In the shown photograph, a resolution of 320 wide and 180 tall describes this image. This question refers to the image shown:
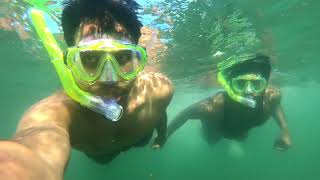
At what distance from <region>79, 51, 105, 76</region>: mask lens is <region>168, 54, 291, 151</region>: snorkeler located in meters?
6.94

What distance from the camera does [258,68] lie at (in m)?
13.9

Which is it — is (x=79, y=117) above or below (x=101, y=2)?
below

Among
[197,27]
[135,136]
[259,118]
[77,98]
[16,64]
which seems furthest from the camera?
[16,64]

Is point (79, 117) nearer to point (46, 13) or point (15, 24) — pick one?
point (46, 13)

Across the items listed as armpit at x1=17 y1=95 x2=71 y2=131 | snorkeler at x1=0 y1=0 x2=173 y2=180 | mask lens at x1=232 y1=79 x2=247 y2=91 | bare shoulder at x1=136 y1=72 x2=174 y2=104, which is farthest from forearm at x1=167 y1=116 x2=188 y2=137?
armpit at x1=17 y1=95 x2=71 y2=131

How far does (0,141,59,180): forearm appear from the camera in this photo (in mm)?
2202

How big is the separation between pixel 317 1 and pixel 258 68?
410cm

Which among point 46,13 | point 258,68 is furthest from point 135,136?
point 258,68

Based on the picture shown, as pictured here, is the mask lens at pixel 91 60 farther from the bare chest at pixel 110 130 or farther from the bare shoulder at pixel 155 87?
the bare shoulder at pixel 155 87

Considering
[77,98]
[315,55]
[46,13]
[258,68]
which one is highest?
[77,98]

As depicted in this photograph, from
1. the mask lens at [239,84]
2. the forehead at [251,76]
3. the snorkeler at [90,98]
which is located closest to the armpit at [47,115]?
the snorkeler at [90,98]

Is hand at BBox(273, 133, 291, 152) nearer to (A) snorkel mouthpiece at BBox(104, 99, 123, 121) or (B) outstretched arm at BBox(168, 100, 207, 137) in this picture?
(B) outstretched arm at BBox(168, 100, 207, 137)

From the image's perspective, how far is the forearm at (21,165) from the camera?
2202 millimetres

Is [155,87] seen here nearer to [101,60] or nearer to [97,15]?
[97,15]
